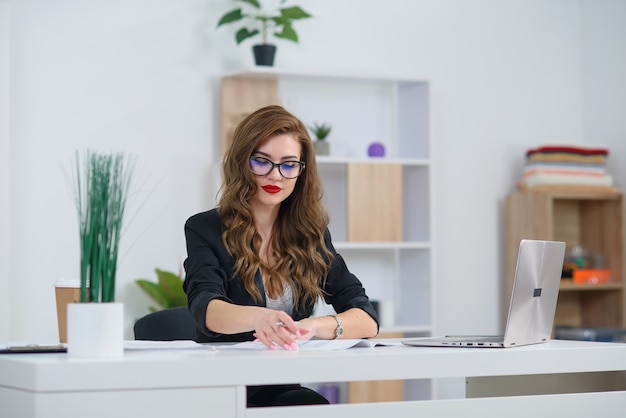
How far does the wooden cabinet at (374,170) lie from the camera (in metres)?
4.58

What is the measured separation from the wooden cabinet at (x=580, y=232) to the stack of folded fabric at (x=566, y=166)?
1.6 inches

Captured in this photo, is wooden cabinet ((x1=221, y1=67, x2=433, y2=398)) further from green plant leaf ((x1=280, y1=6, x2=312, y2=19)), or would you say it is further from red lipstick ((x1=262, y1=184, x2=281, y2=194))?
red lipstick ((x1=262, y1=184, x2=281, y2=194))

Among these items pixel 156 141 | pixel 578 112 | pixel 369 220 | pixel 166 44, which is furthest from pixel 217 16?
pixel 578 112

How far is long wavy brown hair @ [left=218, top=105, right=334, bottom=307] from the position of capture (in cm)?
258

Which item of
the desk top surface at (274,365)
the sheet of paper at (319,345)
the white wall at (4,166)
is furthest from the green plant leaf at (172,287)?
the desk top surface at (274,365)

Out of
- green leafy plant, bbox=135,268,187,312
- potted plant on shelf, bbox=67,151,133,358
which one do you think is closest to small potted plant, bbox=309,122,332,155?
green leafy plant, bbox=135,268,187,312

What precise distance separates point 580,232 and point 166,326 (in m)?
3.31

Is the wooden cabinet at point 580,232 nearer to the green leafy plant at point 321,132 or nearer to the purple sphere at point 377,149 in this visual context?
the purple sphere at point 377,149

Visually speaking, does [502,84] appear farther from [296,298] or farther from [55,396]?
[55,396]

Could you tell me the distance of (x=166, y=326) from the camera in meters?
2.68

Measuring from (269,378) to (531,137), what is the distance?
3.91 metres

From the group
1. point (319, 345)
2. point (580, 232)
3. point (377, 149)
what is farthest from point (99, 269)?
point (580, 232)

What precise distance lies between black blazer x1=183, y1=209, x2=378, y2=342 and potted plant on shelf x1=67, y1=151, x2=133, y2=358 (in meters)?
0.56

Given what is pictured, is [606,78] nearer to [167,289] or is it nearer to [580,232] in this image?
[580,232]
